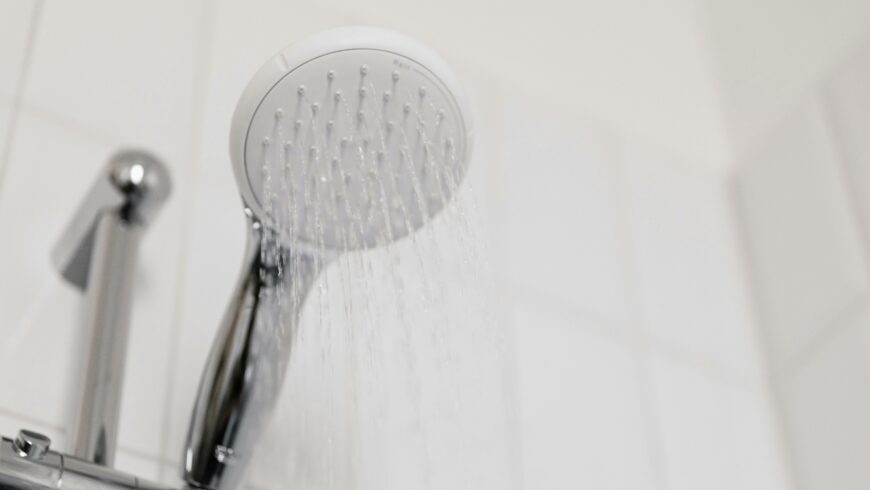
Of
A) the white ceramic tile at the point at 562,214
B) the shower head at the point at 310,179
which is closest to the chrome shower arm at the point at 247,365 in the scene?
the shower head at the point at 310,179

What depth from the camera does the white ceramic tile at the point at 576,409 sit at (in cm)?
88

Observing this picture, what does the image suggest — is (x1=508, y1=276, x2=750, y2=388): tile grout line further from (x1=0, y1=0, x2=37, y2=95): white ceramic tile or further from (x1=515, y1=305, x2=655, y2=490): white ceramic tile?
(x1=0, y1=0, x2=37, y2=95): white ceramic tile

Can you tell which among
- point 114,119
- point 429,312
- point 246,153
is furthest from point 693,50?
point 246,153

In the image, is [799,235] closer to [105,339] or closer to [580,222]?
[580,222]

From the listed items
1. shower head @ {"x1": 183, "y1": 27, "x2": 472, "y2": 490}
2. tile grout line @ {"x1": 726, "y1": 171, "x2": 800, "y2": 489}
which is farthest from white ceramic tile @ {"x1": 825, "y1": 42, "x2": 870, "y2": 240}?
shower head @ {"x1": 183, "y1": 27, "x2": 472, "y2": 490}

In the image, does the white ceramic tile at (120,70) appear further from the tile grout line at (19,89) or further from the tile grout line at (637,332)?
the tile grout line at (637,332)

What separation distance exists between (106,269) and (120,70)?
20cm

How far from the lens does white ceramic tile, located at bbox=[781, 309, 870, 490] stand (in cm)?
92

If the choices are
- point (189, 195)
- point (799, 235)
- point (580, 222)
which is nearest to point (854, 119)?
point (799, 235)

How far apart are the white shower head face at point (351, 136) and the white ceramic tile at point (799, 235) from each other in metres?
0.46

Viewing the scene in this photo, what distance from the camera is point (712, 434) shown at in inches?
38.0

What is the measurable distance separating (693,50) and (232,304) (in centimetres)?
68

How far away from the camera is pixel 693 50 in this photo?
1222 millimetres

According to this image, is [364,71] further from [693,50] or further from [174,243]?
[693,50]
